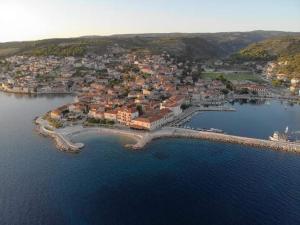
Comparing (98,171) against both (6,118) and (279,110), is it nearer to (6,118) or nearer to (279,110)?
(6,118)

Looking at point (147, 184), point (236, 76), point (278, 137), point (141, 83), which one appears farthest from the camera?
point (236, 76)

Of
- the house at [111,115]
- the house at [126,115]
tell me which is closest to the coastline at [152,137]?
Result: the house at [126,115]

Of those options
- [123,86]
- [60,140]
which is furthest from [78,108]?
[123,86]

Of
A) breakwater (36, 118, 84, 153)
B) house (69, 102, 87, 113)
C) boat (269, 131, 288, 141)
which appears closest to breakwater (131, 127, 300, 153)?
boat (269, 131, 288, 141)

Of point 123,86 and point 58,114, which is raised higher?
point 123,86

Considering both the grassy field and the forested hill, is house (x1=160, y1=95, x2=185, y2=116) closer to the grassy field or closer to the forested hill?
the grassy field

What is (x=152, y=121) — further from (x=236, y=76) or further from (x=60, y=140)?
(x=236, y=76)

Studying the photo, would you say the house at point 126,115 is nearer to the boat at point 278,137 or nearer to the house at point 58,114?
the house at point 58,114
